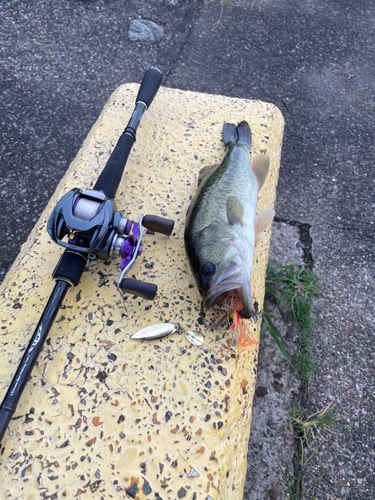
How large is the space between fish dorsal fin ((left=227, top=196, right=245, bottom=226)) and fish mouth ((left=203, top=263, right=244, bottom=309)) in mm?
320

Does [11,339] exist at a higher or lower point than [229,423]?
higher

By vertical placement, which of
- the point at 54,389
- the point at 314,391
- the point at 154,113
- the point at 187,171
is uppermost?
the point at 154,113

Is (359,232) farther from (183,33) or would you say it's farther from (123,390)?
(183,33)

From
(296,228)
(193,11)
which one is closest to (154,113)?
(296,228)

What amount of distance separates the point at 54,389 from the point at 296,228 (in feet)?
8.89

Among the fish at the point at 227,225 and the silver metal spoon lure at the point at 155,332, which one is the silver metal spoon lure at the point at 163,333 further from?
the fish at the point at 227,225

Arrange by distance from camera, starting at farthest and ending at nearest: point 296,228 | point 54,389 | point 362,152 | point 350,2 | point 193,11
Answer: point 350,2
point 193,11
point 362,152
point 296,228
point 54,389

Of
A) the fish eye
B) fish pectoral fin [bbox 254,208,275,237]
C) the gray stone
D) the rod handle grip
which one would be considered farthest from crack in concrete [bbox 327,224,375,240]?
the gray stone

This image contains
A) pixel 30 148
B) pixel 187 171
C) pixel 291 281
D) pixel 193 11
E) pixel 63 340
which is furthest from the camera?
pixel 193 11

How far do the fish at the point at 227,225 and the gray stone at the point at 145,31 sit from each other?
3671 mm

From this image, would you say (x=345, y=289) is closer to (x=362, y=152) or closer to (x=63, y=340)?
(x=362, y=152)

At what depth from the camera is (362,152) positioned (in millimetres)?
4230

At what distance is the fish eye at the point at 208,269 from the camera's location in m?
1.81

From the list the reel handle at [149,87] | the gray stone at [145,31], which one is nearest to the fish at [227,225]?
the reel handle at [149,87]
